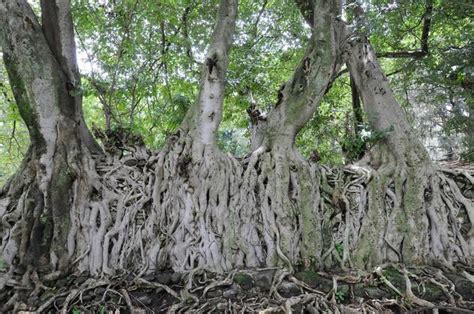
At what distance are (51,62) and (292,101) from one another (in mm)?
2658

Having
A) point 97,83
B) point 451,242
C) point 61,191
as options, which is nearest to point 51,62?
point 97,83

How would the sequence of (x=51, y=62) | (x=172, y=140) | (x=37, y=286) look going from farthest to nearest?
1. (x=172, y=140)
2. (x=51, y=62)
3. (x=37, y=286)

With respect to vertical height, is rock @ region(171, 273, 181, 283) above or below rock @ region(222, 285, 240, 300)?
above

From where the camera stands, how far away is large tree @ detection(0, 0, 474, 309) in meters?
3.19

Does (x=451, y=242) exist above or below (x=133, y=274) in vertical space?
above

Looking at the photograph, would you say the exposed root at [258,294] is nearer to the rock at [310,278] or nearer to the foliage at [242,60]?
the rock at [310,278]

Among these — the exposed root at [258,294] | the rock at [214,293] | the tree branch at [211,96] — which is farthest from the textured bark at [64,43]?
the rock at [214,293]

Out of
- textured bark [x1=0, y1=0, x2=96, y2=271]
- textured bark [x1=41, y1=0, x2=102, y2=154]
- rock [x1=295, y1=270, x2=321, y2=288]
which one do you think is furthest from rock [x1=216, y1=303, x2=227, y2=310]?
textured bark [x1=41, y1=0, x2=102, y2=154]

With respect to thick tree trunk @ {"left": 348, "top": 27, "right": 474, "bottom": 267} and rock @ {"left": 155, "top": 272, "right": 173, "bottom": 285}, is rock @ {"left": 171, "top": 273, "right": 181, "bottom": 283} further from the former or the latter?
thick tree trunk @ {"left": 348, "top": 27, "right": 474, "bottom": 267}

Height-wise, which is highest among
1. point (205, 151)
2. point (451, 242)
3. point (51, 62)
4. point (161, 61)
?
point (161, 61)

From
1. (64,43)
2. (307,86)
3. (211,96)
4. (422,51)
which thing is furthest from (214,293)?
(422,51)

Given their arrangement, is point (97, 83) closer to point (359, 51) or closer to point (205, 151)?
point (205, 151)

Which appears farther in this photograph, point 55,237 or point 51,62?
point 51,62

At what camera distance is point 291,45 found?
710 centimetres
